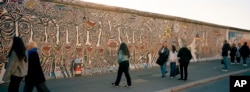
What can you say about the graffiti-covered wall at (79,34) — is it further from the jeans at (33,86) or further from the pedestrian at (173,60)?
the jeans at (33,86)

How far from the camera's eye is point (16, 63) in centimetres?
686

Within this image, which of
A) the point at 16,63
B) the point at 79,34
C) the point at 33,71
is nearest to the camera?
the point at 16,63

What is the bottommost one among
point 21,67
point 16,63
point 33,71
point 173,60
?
point 173,60

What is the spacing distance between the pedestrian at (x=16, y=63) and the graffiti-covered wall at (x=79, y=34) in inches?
134

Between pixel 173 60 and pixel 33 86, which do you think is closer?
pixel 33 86

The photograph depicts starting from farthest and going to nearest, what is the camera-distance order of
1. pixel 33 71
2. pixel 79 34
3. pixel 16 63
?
pixel 79 34 → pixel 33 71 → pixel 16 63

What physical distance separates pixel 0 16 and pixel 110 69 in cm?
606

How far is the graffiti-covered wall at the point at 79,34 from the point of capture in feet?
→ 34.6

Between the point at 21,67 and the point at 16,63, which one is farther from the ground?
the point at 16,63

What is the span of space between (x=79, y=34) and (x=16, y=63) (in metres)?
6.01

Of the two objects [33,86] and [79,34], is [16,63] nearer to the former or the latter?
[33,86]

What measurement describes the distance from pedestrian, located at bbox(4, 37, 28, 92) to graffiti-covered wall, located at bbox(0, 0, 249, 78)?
3405 millimetres

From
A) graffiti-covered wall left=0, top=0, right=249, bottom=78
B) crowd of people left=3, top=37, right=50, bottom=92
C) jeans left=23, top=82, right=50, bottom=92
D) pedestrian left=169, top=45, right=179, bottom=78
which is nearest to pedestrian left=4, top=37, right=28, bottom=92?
crowd of people left=3, top=37, right=50, bottom=92

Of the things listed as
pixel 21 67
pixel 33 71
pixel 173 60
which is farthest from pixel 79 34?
pixel 21 67
